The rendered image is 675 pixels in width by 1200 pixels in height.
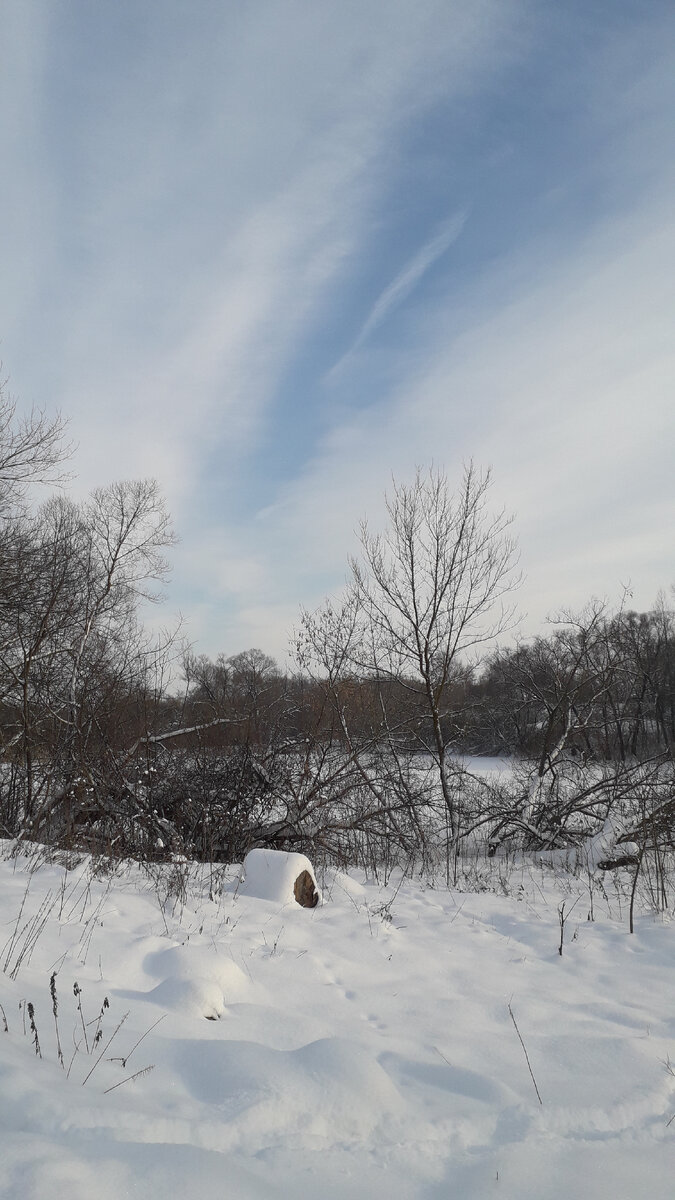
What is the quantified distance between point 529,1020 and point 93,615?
11.2 meters

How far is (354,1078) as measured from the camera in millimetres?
2332

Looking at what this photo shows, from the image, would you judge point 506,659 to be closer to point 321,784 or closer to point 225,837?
point 321,784

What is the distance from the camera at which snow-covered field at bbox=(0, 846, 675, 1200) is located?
183 cm

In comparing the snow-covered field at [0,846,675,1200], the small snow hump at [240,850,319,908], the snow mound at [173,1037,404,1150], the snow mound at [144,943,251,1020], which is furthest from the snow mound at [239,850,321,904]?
the snow mound at [173,1037,404,1150]

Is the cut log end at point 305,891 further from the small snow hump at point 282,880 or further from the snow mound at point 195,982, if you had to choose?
the snow mound at point 195,982

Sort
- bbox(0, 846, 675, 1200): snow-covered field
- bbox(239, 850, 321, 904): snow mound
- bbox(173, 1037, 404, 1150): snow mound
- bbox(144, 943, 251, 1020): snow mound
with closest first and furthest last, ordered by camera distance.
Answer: bbox(0, 846, 675, 1200): snow-covered field
bbox(173, 1037, 404, 1150): snow mound
bbox(144, 943, 251, 1020): snow mound
bbox(239, 850, 321, 904): snow mound

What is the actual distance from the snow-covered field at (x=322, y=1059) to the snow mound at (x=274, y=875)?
58cm

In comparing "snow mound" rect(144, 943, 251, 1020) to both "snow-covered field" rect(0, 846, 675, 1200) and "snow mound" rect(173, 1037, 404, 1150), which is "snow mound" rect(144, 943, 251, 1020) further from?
"snow mound" rect(173, 1037, 404, 1150)

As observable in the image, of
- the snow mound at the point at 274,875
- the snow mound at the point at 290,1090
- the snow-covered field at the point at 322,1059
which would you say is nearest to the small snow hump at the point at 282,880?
the snow mound at the point at 274,875

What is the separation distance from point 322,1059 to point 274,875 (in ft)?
11.9

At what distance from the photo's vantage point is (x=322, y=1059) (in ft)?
8.00

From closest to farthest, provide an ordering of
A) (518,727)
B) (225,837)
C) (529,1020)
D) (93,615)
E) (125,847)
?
(529,1020), (125,847), (225,837), (93,615), (518,727)

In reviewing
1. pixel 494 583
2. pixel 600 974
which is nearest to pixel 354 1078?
Result: pixel 600 974

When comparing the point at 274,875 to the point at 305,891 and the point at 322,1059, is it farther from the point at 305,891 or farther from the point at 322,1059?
the point at 322,1059
